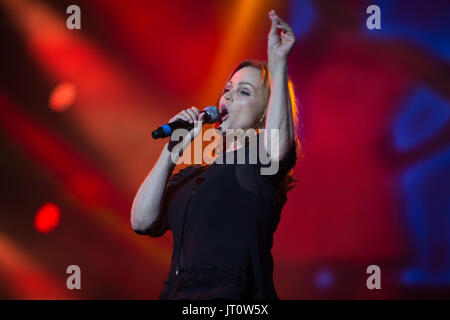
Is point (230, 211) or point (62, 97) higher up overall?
point (62, 97)

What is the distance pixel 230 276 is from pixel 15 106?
2366 millimetres

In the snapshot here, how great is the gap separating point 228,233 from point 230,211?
6 cm

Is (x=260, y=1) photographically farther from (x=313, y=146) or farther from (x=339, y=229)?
(x=339, y=229)

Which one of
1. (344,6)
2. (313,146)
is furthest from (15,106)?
(344,6)

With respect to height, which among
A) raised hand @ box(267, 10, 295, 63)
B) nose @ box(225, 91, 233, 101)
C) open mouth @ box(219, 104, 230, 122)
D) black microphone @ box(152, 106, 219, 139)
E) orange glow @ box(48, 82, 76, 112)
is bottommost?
black microphone @ box(152, 106, 219, 139)

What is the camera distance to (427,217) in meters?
2.81

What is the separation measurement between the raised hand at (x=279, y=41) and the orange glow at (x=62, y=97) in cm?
205

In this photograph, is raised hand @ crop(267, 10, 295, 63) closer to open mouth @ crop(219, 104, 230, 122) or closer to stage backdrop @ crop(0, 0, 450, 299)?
open mouth @ crop(219, 104, 230, 122)

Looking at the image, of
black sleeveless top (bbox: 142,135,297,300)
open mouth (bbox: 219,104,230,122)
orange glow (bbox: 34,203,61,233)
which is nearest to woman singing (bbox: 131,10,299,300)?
black sleeveless top (bbox: 142,135,297,300)

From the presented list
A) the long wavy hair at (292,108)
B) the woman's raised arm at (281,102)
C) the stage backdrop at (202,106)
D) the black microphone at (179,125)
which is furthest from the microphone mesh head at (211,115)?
the stage backdrop at (202,106)

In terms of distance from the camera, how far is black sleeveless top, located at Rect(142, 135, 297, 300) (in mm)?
1334

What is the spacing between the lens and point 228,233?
1.38m

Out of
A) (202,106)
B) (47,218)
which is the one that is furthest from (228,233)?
(47,218)

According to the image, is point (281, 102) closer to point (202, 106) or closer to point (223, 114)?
point (223, 114)
